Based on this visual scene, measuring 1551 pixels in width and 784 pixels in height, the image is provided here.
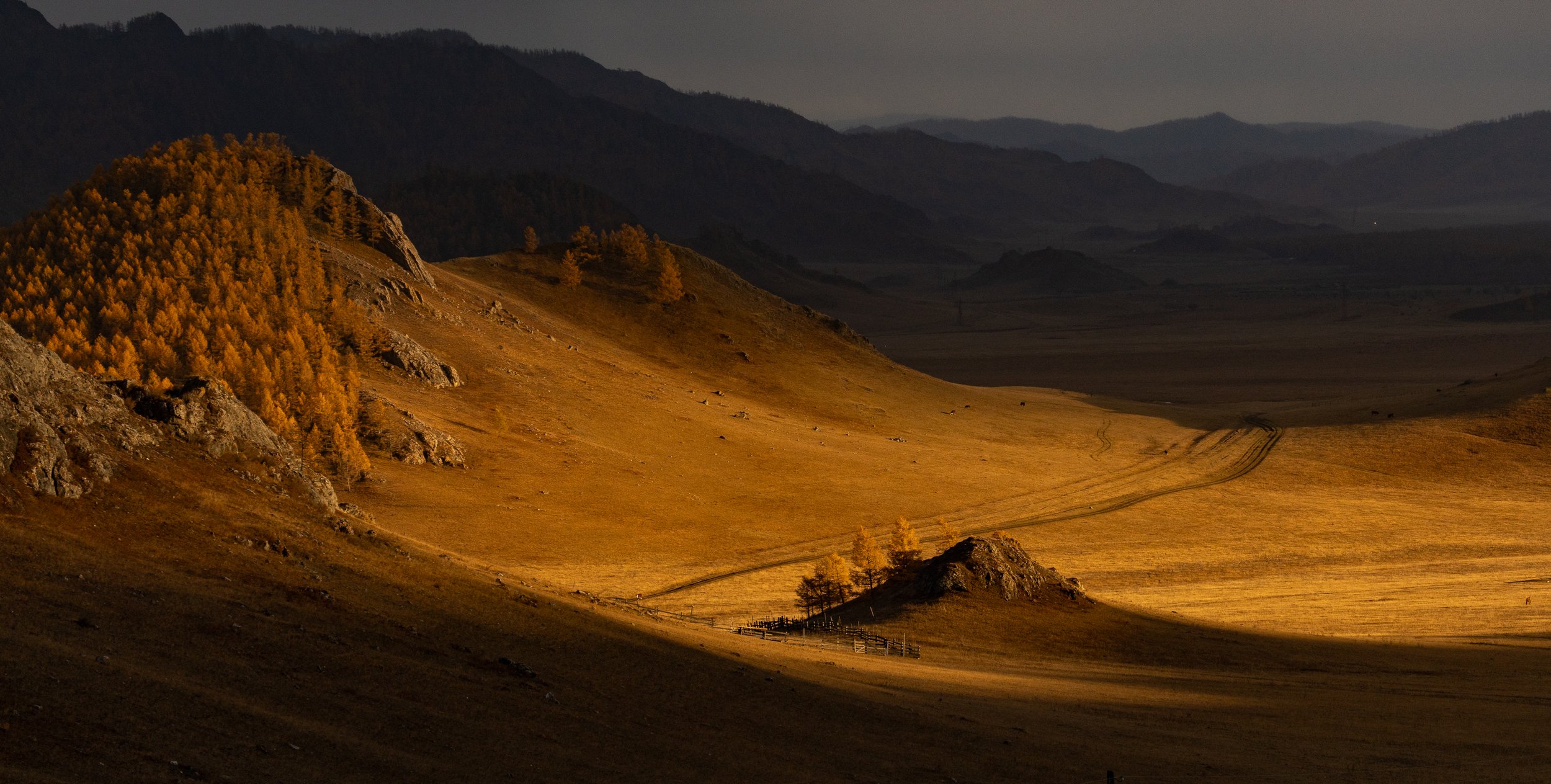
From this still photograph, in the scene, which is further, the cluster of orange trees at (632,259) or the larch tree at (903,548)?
the cluster of orange trees at (632,259)

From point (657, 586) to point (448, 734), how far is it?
36613 mm

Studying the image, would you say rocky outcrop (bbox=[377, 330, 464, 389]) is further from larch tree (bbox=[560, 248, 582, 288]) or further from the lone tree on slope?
the lone tree on slope

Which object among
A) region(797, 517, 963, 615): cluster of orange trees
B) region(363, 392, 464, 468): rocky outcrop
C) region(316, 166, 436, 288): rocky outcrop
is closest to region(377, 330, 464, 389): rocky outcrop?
region(363, 392, 464, 468): rocky outcrop

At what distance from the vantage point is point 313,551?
3219 centimetres

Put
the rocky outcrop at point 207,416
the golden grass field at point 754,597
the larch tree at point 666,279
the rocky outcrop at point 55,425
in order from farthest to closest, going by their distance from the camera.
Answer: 1. the larch tree at point 666,279
2. the rocky outcrop at point 207,416
3. the rocky outcrop at point 55,425
4. the golden grass field at point 754,597

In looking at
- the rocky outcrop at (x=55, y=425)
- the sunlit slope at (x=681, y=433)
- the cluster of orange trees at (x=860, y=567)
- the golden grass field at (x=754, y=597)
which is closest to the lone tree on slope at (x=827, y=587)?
the cluster of orange trees at (x=860, y=567)

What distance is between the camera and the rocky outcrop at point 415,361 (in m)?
87.6

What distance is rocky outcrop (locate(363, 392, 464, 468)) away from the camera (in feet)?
241

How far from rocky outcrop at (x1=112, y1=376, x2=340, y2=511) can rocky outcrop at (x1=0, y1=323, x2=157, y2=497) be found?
3.56 feet

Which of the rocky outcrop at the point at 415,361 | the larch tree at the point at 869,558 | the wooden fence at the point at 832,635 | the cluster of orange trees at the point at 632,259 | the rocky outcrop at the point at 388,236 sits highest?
the cluster of orange trees at the point at 632,259

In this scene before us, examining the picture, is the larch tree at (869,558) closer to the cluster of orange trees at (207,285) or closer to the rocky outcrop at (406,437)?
the cluster of orange trees at (207,285)

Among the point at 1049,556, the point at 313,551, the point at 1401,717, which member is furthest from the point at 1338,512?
the point at 313,551

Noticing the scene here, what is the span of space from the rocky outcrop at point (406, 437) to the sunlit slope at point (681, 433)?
1.46 metres

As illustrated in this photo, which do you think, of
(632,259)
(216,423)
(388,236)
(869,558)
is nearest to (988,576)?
(869,558)
